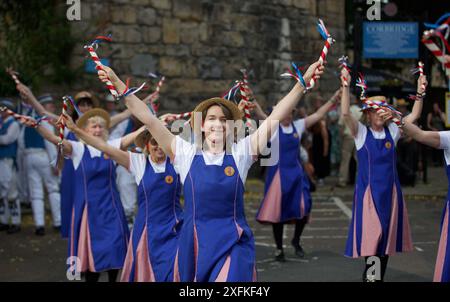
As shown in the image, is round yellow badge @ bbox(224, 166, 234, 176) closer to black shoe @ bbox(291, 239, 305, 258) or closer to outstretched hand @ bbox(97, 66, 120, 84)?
outstretched hand @ bbox(97, 66, 120, 84)

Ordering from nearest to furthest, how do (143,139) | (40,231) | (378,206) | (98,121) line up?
(143,139), (98,121), (378,206), (40,231)

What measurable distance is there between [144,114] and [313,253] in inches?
202

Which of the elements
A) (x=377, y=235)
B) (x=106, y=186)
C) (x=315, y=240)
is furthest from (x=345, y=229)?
(x=106, y=186)

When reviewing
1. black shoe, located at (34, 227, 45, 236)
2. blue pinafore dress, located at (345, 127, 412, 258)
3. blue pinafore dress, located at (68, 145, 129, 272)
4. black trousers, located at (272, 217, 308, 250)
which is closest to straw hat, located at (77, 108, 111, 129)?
blue pinafore dress, located at (68, 145, 129, 272)

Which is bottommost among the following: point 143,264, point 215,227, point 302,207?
point 302,207

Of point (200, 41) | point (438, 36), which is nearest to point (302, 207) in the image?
point (438, 36)

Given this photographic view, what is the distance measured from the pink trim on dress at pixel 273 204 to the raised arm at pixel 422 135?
3.61 metres

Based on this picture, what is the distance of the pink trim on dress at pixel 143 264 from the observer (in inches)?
252

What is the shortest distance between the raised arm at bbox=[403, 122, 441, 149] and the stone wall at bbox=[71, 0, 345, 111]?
29.9 feet

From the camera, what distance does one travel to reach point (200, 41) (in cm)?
1537

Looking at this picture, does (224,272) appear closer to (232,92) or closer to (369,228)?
A: (232,92)

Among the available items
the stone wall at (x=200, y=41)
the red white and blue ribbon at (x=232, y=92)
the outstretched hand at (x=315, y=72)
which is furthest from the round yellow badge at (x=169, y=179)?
the stone wall at (x=200, y=41)

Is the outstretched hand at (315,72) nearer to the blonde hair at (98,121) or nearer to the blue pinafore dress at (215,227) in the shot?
the blue pinafore dress at (215,227)
